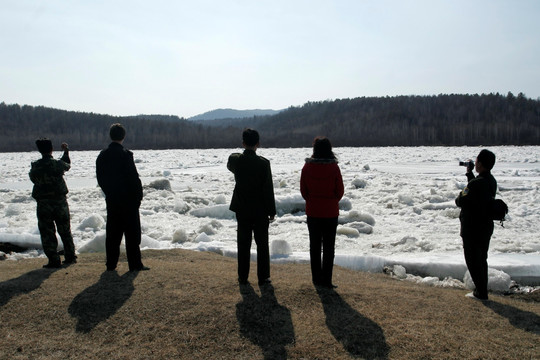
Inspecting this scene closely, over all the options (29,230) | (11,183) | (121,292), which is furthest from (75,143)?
(121,292)

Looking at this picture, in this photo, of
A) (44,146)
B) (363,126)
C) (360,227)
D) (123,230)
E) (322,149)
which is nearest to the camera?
(322,149)

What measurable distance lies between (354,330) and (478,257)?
1600 mm

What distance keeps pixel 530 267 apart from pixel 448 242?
6.42ft

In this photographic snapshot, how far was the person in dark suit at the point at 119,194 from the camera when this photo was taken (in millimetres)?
4621

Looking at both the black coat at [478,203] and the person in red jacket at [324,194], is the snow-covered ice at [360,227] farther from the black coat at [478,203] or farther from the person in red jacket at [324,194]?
Result: the person in red jacket at [324,194]

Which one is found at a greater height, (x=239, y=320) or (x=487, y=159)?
(x=487, y=159)

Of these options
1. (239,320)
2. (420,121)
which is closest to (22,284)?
(239,320)

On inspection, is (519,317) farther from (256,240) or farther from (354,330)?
(256,240)

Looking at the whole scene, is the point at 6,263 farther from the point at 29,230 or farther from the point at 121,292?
the point at 29,230

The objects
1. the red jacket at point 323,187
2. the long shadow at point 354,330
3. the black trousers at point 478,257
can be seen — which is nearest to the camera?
the long shadow at point 354,330

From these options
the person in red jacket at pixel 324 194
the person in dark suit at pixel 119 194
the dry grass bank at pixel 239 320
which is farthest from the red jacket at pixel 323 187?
the person in dark suit at pixel 119 194

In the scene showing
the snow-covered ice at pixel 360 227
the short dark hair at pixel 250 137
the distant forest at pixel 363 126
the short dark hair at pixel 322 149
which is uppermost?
the distant forest at pixel 363 126

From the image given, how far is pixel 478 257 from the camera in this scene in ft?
13.5

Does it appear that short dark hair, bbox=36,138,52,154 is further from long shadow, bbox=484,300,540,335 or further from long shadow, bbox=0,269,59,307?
long shadow, bbox=484,300,540,335
